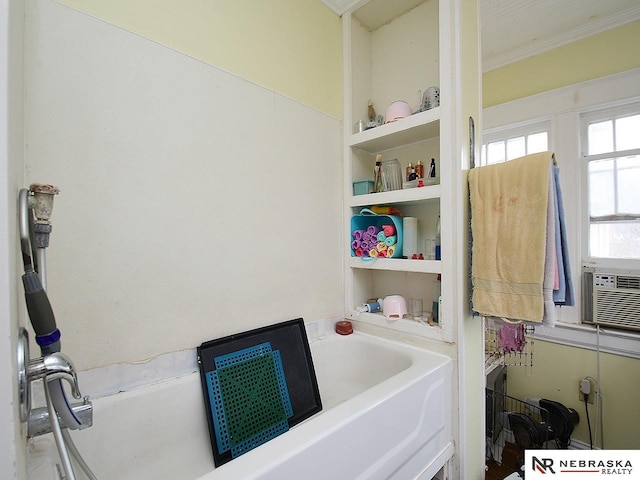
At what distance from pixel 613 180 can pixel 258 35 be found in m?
2.37

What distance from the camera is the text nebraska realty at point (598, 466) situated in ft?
4.00

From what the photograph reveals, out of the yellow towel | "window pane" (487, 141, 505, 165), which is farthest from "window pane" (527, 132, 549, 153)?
the yellow towel

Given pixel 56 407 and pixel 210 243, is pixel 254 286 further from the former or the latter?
pixel 56 407

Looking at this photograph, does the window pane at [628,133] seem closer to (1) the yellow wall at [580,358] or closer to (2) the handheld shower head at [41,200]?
(1) the yellow wall at [580,358]

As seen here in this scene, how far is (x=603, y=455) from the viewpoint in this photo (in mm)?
1333

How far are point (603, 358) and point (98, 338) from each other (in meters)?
2.70

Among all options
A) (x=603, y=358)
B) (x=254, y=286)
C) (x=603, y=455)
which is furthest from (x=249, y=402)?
(x=603, y=358)

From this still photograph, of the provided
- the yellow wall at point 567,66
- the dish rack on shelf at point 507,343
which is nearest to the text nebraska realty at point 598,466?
the dish rack on shelf at point 507,343

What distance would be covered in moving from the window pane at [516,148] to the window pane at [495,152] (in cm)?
5

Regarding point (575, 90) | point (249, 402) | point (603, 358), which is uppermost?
point (575, 90)

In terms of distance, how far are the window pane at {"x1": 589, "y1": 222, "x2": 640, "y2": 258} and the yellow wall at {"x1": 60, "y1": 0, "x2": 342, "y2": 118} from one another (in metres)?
1.92

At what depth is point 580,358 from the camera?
1882 millimetres

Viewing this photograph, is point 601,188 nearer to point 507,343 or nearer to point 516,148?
point 516,148

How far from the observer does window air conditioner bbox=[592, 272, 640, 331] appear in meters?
1.74
